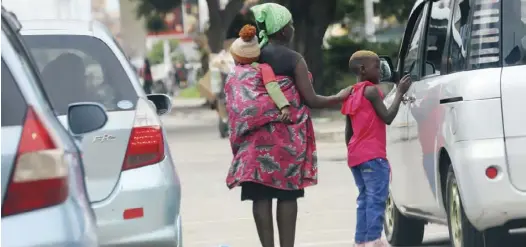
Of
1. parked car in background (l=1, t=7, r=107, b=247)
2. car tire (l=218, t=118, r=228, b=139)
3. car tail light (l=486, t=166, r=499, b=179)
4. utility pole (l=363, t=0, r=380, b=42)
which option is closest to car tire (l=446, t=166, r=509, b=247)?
car tail light (l=486, t=166, r=499, b=179)

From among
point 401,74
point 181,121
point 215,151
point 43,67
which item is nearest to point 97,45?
point 43,67

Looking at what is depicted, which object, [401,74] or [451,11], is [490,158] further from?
[401,74]

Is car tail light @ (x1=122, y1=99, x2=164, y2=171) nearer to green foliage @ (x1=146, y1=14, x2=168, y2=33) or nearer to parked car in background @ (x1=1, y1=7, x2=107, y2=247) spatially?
parked car in background @ (x1=1, y1=7, x2=107, y2=247)

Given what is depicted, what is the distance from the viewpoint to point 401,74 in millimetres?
10188

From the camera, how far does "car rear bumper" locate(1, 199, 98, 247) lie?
14.6 feet

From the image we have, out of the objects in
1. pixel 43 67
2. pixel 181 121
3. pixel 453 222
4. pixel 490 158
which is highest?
pixel 43 67

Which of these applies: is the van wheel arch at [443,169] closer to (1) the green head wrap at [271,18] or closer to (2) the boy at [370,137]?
(2) the boy at [370,137]

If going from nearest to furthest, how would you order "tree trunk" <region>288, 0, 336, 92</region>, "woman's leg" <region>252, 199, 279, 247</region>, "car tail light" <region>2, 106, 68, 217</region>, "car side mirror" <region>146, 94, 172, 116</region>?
"car tail light" <region>2, 106, 68, 217</region> → "woman's leg" <region>252, 199, 279, 247</region> → "car side mirror" <region>146, 94, 172, 116</region> → "tree trunk" <region>288, 0, 336, 92</region>

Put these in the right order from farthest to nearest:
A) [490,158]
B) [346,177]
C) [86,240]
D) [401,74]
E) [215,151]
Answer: [215,151]
[346,177]
[401,74]
[490,158]
[86,240]

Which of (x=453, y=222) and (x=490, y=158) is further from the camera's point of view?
(x=453, y=222)

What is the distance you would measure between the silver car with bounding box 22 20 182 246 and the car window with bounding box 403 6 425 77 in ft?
7.26

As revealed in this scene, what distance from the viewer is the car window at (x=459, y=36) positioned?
26.6ft

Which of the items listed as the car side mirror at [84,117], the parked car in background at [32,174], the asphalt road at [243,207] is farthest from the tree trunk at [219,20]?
the parked car in background at [32,174]

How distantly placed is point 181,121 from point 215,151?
15.4m
